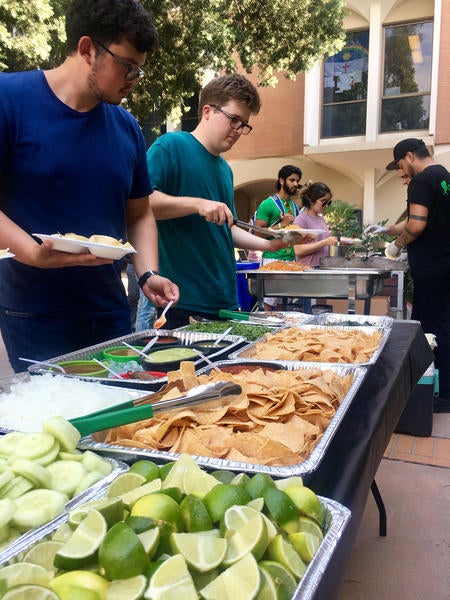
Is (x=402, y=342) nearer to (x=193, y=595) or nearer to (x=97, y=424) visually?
(x=97, y=424)

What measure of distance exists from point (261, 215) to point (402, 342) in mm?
2814

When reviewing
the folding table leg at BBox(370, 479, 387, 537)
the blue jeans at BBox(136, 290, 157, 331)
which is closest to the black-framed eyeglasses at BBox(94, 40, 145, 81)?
the blue jeans at BBox(136, 290, 157, 331)

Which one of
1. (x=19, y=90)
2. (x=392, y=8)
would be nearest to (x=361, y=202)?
(x=392, y=8)

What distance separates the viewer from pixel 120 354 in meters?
1.74

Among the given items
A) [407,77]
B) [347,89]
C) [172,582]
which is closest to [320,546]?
[172,582]

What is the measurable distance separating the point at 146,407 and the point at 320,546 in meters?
0.47

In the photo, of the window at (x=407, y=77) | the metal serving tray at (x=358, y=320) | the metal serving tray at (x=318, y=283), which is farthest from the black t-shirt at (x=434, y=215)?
the window at (x=407, y=77)

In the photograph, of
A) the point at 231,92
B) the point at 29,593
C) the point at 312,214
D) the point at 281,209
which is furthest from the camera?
the point at 312,214

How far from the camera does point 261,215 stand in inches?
188

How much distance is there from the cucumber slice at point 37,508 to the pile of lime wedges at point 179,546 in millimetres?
37

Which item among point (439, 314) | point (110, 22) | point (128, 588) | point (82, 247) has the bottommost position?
point (439, 314)

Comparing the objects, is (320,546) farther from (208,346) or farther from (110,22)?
(110,22)

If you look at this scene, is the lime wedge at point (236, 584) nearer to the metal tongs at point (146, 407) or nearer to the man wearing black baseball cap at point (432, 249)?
the metal tongs at point (146, 407)

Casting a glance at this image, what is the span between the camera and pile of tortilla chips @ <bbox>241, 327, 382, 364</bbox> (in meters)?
1.81
